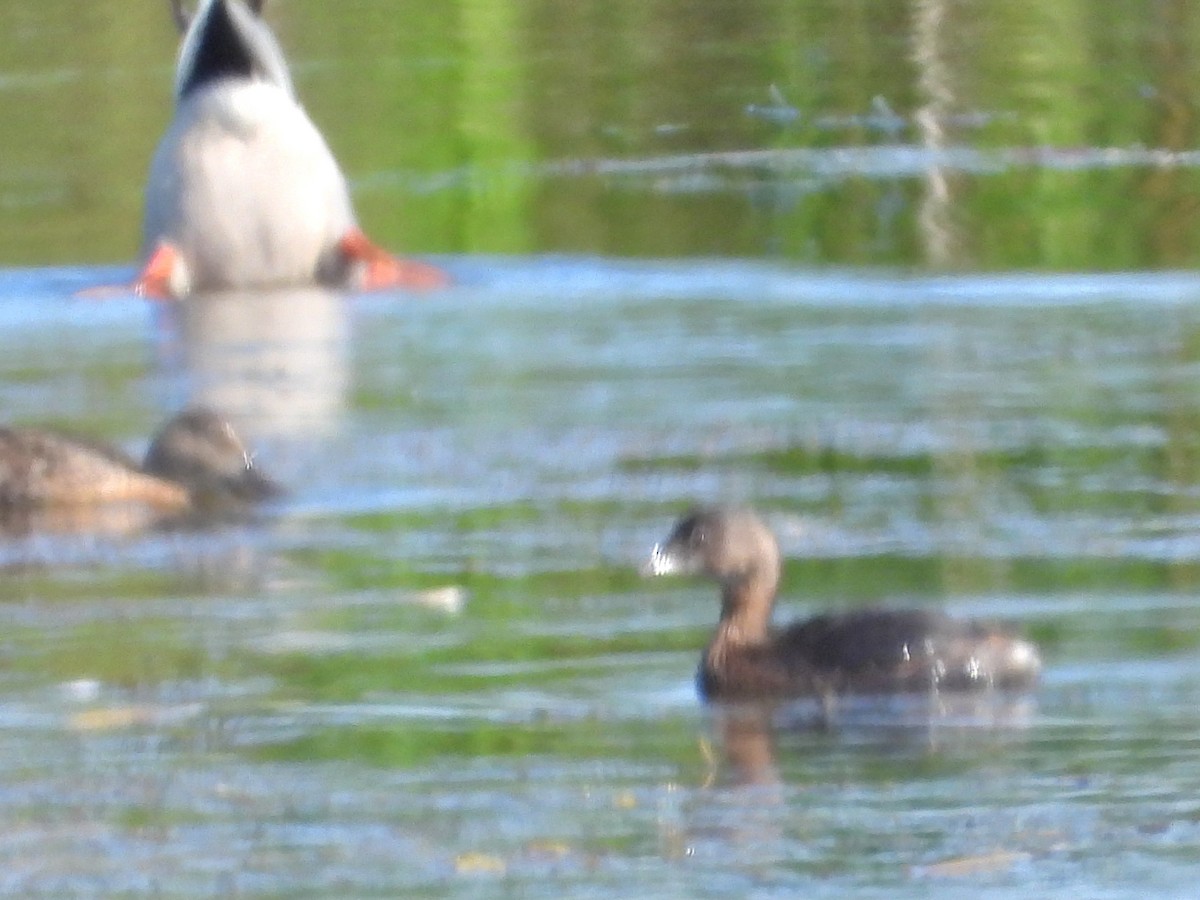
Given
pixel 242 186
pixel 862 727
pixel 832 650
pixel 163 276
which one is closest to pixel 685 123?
pixel 242 186

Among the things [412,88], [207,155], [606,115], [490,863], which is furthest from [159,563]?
[412,88]

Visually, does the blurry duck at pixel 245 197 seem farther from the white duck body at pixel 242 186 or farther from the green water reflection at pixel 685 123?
the green water reflection at pixel 685 123

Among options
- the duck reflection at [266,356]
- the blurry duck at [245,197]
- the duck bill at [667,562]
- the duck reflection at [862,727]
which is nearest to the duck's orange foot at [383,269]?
the blurry duck at [245,197]

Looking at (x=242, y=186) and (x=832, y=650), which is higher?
(x=832, y=650)

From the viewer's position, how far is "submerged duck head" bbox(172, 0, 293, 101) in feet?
48.1

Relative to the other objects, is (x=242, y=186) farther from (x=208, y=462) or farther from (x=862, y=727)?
(x=862, y=727)

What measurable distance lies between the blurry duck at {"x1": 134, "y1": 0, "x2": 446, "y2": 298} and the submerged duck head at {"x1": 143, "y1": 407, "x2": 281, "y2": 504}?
4.00 meters

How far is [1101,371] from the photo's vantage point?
11.2 meters

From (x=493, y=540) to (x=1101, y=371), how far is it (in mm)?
2859

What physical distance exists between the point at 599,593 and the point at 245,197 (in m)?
6.43

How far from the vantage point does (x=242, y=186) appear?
14.4 metres

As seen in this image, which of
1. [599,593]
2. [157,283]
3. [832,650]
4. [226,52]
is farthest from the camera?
[226,52]

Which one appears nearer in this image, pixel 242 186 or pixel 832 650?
pixel 832 650

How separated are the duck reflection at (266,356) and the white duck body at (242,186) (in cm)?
14
